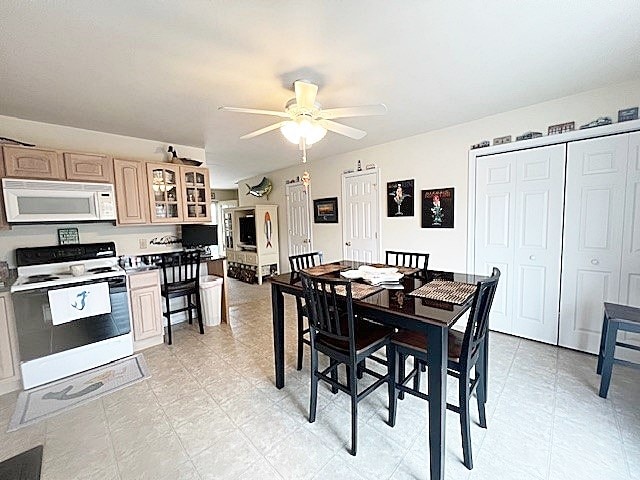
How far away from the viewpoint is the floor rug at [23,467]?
0.82 meters

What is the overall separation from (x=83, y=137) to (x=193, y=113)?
4.65 feet

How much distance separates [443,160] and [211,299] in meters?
3.41

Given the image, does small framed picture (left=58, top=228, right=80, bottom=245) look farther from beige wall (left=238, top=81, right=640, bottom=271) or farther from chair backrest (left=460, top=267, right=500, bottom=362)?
chair backrest (left=460, top=267, right=500, bottom=362)

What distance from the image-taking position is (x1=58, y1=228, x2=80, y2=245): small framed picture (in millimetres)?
2957

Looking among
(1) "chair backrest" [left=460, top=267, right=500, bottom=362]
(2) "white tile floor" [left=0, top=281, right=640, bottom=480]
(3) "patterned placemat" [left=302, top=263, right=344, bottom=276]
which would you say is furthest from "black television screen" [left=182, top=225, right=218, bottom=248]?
(1) "chair backrest" [left=460, top=267, right=500, bottom=362]

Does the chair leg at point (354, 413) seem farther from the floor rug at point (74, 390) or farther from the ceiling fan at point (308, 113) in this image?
the floor rug at point (74, 390)

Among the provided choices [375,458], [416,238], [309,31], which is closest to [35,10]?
[309,31]

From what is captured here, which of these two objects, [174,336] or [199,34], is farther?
[174,336]

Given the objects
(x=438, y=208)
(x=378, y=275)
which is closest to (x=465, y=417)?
(x=378, y=275)

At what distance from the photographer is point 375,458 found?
164 centimetres

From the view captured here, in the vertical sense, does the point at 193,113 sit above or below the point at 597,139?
above

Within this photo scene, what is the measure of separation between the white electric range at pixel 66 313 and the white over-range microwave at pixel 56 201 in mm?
418

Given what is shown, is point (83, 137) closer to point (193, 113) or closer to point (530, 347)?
point (193, 113)

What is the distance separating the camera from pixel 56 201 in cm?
265
